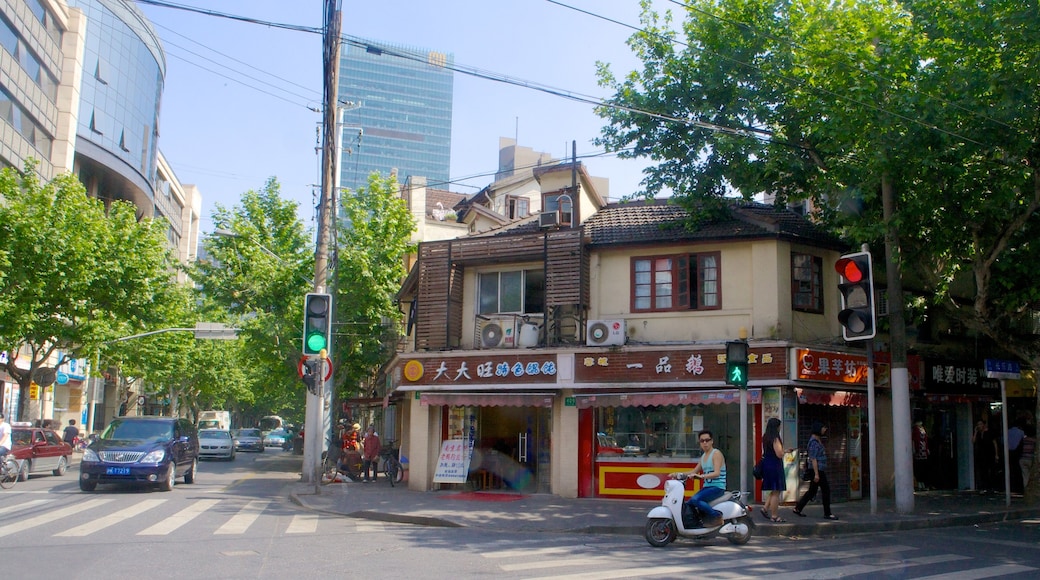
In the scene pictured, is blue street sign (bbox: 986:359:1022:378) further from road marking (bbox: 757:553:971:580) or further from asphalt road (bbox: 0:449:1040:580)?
road marking (bbox: 757:553:971:580)

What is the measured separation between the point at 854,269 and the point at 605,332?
6421 millimetres

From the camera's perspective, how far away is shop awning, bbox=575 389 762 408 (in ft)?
57.2

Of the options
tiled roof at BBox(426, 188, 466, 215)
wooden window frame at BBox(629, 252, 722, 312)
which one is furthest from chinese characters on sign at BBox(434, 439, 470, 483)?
tiled roof at BBox(426, 188, 466, 215)

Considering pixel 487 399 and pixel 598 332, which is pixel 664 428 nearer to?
pixel 598 332

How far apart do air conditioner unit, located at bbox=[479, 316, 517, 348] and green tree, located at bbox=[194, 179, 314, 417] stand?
41.2 feet

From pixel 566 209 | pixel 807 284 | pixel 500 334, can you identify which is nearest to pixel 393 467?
pixel 500 334

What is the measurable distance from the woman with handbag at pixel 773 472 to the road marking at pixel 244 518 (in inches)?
330

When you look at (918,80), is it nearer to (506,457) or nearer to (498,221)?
(506,457)

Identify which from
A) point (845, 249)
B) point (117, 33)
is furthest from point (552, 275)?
point (117, 33)

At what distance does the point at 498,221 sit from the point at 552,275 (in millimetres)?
11988

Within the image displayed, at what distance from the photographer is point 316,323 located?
15508 millimetres

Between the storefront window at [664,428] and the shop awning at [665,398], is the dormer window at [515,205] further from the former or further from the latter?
the shop awning at [665,398]

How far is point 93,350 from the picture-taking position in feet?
100.0

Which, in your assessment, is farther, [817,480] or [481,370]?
[481,370]
